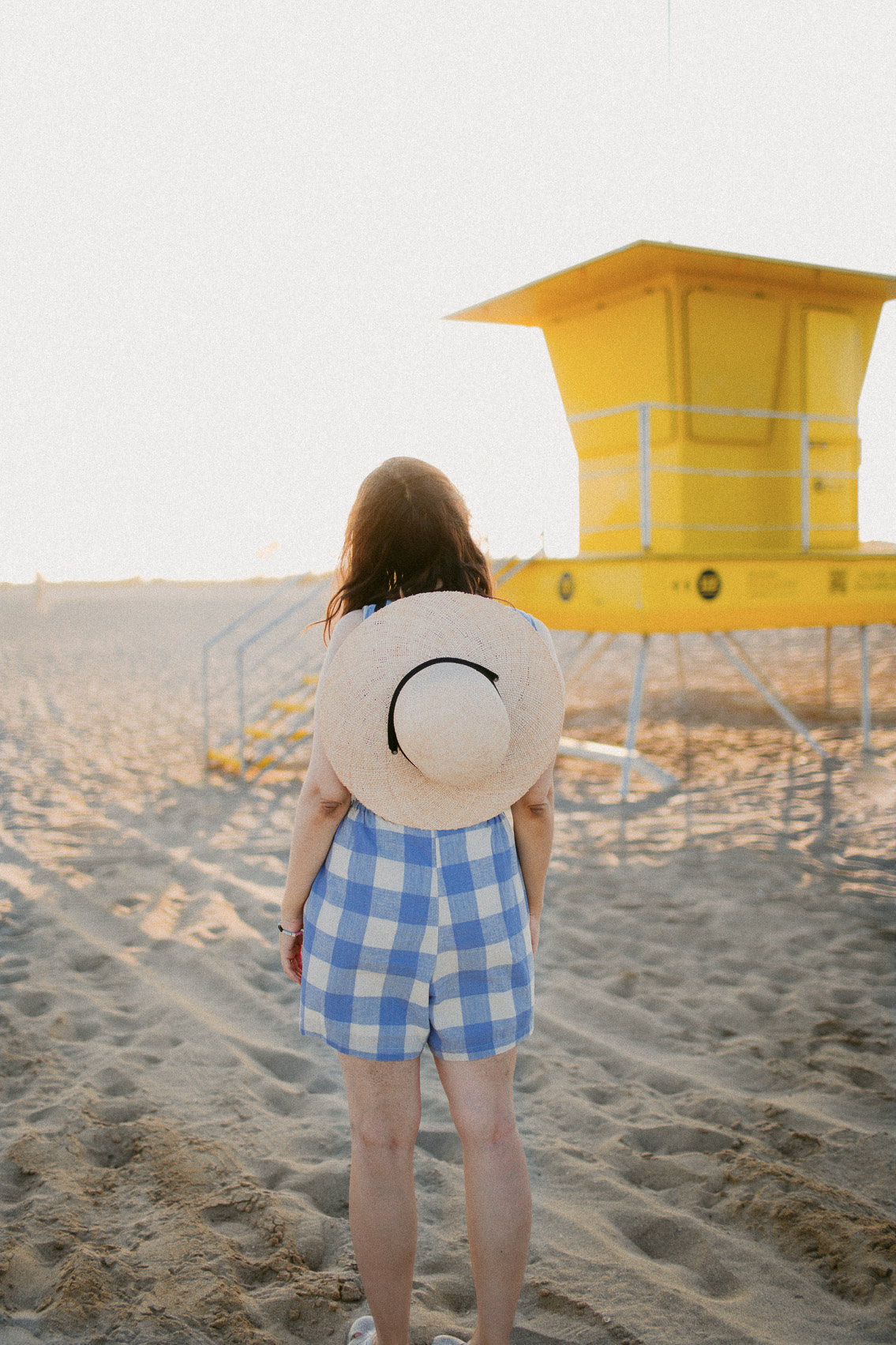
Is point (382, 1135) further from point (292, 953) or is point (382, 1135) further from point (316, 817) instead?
point (316, 817)

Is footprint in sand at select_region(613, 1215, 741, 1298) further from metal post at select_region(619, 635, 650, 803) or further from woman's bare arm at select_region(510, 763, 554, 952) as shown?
metal post at select_region(619, 635, 650, 803)

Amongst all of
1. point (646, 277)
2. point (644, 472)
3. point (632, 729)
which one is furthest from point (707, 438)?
point (632, 729)

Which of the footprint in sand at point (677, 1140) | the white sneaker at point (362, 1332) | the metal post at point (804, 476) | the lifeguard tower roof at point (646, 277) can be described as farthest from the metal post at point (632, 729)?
the white sneaker at point (362, 1332)

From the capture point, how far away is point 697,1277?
79.5 inches

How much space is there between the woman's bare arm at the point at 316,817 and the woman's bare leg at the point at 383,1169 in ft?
0.78

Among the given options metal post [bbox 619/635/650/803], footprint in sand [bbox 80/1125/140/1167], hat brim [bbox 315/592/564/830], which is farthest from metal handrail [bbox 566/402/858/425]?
footprint in sand [bbox 80/1125/140/1167]

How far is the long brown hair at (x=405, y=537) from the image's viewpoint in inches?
65.2

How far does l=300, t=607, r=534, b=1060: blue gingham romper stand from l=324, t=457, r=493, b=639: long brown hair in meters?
0.42

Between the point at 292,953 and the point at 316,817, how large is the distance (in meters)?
0.35

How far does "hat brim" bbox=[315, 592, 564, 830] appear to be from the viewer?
1.53 m

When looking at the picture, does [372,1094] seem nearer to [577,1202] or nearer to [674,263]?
[577,1202]

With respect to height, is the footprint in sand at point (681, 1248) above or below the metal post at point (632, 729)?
below

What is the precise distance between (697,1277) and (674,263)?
21.9 ft

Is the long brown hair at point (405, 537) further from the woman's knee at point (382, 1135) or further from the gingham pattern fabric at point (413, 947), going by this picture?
the woman's knee at point (382, 1135)
